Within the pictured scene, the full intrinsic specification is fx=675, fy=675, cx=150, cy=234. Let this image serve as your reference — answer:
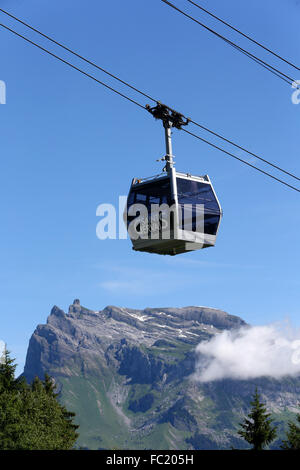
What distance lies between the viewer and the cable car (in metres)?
29.8

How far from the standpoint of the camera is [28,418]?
81.7 m

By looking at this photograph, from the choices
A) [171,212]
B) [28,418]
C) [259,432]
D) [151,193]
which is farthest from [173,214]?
[259,432]

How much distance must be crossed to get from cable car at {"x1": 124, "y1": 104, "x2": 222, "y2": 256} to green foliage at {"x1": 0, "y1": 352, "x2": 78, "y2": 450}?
2011 inches

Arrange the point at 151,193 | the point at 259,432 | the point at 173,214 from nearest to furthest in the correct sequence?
the point at 173,214 < the point at 151,193 < the point at 259,432

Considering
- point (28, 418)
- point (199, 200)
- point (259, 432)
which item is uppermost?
point (199, 200)

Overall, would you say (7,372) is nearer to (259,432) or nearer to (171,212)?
(259,432)

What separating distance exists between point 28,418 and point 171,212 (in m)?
58.9

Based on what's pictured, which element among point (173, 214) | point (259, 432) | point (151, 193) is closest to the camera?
point (173, 214)

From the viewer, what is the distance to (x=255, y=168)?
26109 mm

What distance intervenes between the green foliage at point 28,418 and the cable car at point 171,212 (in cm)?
5109

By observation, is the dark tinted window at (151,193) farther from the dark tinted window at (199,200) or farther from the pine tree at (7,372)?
the pine tree at (7,372)

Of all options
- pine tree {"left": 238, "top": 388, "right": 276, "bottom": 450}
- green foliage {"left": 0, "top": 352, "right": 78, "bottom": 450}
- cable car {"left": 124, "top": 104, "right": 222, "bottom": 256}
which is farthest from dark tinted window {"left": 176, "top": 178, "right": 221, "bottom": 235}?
pine tree {"left": 238, "top": 388, "right": 276, "bottom": 450}
